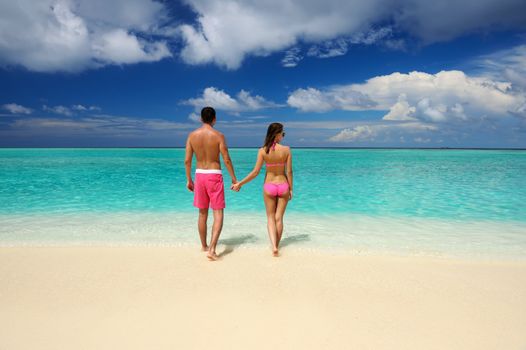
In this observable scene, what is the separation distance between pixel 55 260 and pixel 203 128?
2937mm

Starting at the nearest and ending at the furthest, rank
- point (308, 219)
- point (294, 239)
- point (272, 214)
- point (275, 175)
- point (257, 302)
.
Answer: point (257, 302) → point (275, 175) → point (272, 214) → point (294, 239) → point (308, 219)

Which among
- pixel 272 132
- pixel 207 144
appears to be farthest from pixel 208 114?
pixel 272 132

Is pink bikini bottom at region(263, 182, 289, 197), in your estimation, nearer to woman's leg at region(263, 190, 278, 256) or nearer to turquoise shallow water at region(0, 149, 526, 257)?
woman's leg at region(263, 190, 278, 256)

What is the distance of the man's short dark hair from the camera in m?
4.50

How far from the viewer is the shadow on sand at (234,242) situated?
5109 mm

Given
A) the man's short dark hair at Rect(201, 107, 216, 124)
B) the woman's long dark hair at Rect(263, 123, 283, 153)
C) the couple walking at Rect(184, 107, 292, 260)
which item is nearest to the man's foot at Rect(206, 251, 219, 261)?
the couple walking at Rect(184, 107, 292, 260)

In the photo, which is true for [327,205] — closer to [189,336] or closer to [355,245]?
[355,245]

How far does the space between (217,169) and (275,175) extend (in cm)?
91

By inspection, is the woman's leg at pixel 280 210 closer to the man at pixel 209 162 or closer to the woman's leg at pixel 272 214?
the woman's leg at pixel 272 214

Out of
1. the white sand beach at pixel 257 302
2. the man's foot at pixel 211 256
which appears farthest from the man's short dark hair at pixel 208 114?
the white sand beach at pixel 257 302

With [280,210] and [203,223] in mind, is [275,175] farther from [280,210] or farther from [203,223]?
[203,223]

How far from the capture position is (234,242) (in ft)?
19.0

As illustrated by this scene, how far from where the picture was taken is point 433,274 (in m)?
4.07

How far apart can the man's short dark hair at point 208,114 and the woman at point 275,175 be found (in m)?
0.87
